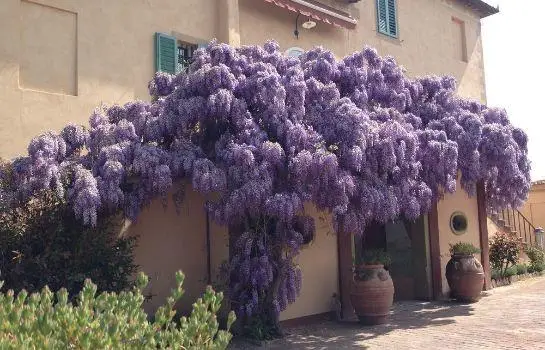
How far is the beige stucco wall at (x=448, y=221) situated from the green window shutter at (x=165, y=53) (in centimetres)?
652

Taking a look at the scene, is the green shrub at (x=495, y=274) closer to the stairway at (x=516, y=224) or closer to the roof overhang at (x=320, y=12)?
the stairway at (x=516, y=224)

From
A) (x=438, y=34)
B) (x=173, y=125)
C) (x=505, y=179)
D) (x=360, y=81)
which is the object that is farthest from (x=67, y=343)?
(x=438, y=34)

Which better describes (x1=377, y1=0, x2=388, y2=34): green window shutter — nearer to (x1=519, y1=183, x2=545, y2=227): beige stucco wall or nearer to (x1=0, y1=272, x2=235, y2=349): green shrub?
(x1=519, y1=183, x2=545, y2=227): beige stucco wall

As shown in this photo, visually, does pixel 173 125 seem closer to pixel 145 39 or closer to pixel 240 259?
pixel 240 259

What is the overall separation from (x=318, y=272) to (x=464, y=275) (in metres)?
3.42

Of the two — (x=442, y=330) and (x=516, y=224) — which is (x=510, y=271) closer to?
(x=516, y=224)

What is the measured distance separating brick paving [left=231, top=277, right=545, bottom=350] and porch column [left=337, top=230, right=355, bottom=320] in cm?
49

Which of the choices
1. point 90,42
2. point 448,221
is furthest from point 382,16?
point 90,42

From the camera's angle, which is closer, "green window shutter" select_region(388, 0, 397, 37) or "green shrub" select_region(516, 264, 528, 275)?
"green shrub" select_region(516, 264, 528, 275)

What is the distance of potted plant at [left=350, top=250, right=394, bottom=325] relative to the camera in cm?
998

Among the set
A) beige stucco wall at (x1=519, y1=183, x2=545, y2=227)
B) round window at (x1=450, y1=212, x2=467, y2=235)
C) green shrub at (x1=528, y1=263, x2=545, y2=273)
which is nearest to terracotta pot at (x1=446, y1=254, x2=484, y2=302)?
round window at (x1=450, y1=212, x2=467, y2=235)

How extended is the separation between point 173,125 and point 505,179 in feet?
22.9

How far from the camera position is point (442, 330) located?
9.56 metres

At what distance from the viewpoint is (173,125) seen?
8477 mm
